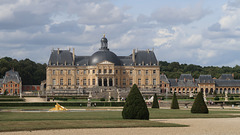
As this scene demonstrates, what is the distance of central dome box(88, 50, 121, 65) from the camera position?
3514 inches

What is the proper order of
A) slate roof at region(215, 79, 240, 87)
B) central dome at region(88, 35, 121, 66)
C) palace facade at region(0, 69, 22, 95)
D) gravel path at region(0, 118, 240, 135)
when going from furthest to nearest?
slate roof at region(215, 79, 240, 87) < palace facade at region(0, 69, 22, 95) < central dome at region(88, 35, 121, 66) < gravel path at region(0, 118, 240, 135)

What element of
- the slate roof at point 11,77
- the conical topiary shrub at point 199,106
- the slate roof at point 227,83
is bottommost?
the conical topiary shrub at point 199,106

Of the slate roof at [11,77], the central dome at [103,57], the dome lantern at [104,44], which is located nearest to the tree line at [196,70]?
the dome lantern at [104,44]

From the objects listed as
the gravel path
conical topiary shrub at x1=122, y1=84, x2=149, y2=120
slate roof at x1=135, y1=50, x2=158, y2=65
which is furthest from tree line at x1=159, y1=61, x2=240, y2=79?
the gravel path

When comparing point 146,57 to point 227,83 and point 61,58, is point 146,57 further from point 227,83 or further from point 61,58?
point 227,83

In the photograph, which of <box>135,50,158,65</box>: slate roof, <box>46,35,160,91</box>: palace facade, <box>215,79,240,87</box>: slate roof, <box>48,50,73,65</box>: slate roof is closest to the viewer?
<box>46,35,160,91</box>: palace facade

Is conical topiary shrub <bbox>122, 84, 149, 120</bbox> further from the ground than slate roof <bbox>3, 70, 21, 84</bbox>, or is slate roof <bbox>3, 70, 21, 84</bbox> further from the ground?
slate roof <bbox>3, 70, 21, 84</bbox>

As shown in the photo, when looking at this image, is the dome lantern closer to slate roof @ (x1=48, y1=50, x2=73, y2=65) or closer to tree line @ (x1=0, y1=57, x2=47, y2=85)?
slate roof @ (x1=48, y1=50, x2=73, y2=65)

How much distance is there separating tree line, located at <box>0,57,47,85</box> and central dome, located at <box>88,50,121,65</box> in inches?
882

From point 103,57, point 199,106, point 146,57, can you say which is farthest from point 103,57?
point 199,106

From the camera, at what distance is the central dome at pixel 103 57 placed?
3514 inches

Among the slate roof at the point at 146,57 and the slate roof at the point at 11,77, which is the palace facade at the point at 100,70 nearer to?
the slate roof at the point at 146,57

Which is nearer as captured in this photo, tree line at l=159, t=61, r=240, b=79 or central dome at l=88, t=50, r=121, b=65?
central dome at l=88, t=50, r=121, b=65

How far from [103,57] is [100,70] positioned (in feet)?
9.15
